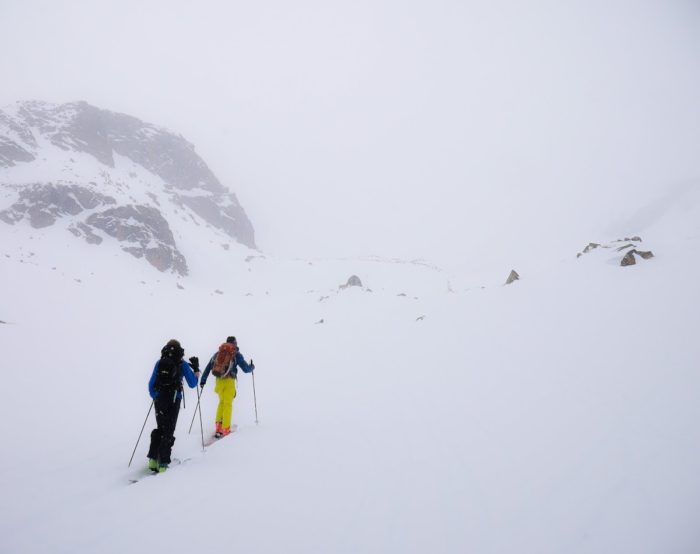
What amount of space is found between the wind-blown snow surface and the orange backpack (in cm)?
157

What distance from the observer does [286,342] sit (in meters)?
19.7

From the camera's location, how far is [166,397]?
6.27 m

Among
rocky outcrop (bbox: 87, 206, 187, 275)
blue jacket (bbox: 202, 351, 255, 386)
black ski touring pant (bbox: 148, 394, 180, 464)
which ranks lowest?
black ski touring pant (bbox: 148, 394, 180, 464)

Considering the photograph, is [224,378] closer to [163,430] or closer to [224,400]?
[224,400]

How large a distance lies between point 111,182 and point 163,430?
188 ft

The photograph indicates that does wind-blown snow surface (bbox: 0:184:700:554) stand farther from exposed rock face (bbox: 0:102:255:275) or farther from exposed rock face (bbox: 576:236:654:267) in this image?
exposed rock face (bbox: 0:102:255:275)

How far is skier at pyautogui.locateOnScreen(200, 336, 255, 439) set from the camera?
24.5ft

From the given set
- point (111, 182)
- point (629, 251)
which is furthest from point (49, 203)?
point (629, 251)

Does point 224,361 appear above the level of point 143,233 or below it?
below

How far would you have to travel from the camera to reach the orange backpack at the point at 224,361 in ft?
24.4

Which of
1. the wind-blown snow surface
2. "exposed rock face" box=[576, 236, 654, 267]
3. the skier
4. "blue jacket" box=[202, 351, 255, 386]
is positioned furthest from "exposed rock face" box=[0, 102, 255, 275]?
"exposed rock face" box=[576, 236, 654, 267]

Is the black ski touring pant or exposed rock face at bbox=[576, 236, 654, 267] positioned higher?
exposed rock face at bbox=[576, 236, 654, 267]

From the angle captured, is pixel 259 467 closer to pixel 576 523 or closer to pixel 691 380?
pixel 576 523

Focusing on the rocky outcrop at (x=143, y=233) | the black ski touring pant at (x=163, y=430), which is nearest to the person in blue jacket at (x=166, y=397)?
the black ski touring pant at (x=163, y=430)
